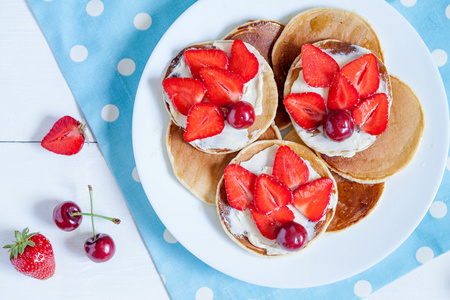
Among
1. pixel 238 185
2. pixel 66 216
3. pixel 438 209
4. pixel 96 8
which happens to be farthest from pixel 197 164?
pixel 438 209

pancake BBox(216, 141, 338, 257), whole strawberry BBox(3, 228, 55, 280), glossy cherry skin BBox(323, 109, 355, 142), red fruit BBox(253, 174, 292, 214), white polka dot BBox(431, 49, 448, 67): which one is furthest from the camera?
white polka dot BBox(431, 49, 448, 67)

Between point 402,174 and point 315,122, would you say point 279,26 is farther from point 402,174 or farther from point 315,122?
point 402,174

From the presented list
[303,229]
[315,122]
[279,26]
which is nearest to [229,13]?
[279,26]

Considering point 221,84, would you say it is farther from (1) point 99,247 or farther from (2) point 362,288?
(2) point 362,288

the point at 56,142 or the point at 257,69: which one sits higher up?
the point at 257,69

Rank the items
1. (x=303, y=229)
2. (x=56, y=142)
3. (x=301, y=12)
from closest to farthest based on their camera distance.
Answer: (x=303, y=229) → (x=301, y=12) → (x=56, y=142)

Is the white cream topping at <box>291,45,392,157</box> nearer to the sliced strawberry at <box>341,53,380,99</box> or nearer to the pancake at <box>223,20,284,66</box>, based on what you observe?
the sliced strawberry at <box>341,53,380,99</box>

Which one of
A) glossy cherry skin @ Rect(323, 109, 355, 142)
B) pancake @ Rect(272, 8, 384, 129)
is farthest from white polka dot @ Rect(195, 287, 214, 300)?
pancake @ Rect(272, 8, 384, 129)
